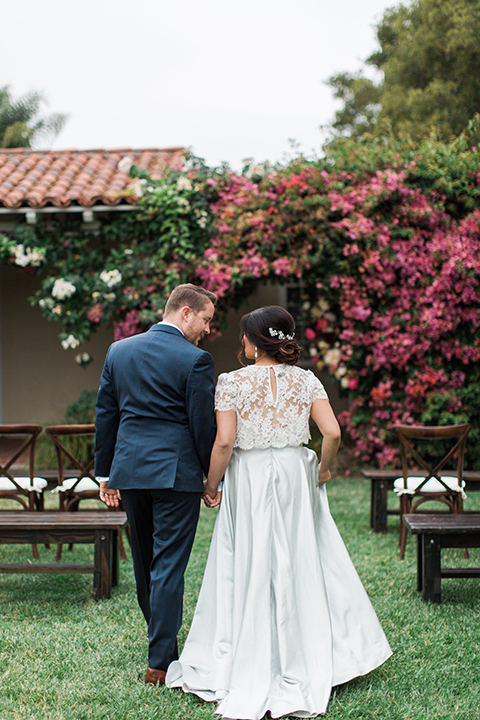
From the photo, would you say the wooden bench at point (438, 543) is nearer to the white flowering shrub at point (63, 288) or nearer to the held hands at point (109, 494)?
the held hands at point (109, 494)

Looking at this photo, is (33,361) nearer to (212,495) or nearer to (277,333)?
(212,495)

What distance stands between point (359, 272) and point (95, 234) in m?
3.54

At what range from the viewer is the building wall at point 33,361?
1037cm

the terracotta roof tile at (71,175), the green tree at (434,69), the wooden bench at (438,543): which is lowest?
the wooden bench at (438,543)

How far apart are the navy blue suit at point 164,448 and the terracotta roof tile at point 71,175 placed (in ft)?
19.0

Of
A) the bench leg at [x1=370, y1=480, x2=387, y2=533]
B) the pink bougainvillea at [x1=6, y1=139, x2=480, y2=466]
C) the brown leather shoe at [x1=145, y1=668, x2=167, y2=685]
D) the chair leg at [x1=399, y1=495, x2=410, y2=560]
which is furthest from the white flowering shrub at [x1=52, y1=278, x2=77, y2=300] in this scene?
the brown leather shoe at [x1=145, y1=668, x2=167, y2=685]

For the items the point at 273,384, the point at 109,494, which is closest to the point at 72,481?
the point at 109,494

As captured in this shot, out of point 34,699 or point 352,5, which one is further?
point 352,5

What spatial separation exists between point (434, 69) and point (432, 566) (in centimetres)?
1493

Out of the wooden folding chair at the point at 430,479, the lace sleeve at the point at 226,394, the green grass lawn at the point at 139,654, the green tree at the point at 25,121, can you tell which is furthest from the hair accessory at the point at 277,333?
the green tree at the point at 25,121

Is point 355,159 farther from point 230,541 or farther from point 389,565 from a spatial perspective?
point 230,541

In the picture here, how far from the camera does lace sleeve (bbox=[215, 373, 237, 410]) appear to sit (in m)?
2.69

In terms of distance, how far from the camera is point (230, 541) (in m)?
2.77

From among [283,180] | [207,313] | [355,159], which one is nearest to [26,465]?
[283,180]
